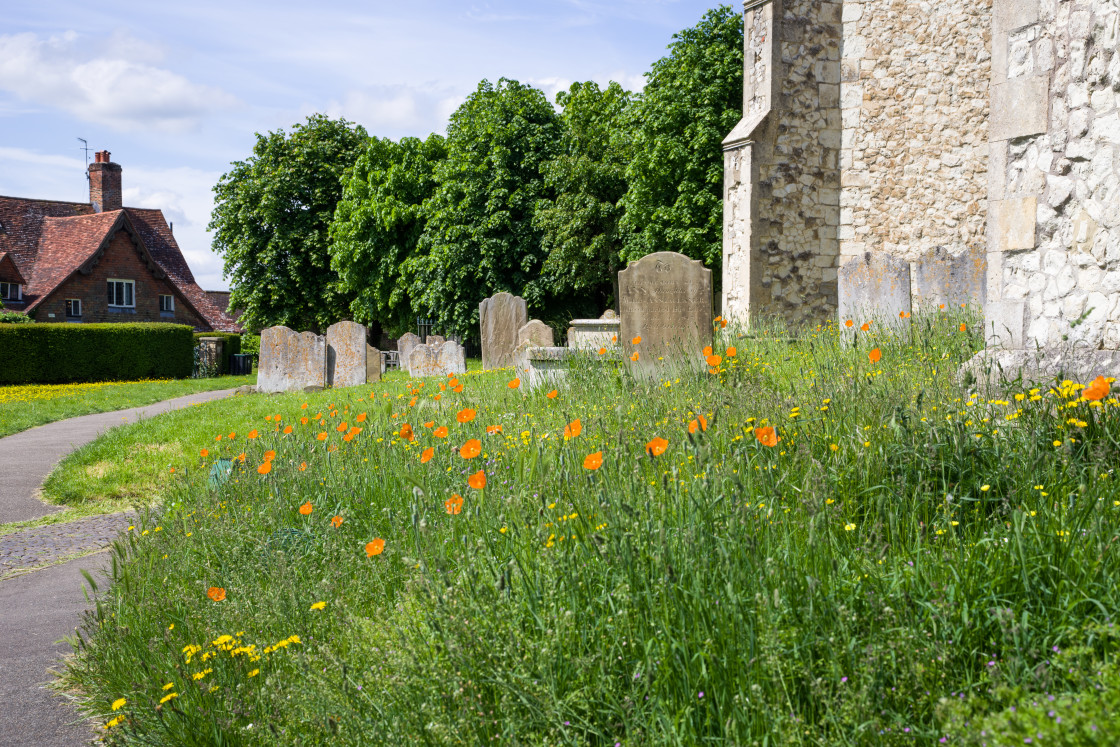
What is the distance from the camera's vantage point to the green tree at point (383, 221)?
98.6 ft

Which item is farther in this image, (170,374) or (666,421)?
(170,374)

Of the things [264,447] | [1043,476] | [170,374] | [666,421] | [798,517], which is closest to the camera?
[798,517]

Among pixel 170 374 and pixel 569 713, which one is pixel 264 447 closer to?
pixel 569 713

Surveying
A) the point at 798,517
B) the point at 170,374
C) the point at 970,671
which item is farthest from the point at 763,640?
the point at 170,374

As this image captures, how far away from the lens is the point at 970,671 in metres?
2.03

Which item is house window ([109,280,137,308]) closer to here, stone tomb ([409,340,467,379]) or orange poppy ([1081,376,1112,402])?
stone tomb ([409,340,467,379])

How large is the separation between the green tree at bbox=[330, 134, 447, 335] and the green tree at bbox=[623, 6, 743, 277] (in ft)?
32.6

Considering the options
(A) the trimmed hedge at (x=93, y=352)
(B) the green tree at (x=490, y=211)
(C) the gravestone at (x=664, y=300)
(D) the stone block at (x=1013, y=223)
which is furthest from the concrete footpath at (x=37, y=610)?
(B) the green tree at (x=490, y=211)

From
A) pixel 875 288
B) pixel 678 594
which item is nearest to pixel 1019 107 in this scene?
pixel 678 594

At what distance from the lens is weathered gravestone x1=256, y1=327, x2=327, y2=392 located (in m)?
17.4

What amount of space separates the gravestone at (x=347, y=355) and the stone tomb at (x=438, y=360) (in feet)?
5.12

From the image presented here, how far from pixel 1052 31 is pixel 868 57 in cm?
866

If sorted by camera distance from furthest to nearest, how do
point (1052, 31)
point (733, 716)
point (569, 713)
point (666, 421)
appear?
point (1052, 31) → point (666, 421) → point (569, 713) → point (733, 716)

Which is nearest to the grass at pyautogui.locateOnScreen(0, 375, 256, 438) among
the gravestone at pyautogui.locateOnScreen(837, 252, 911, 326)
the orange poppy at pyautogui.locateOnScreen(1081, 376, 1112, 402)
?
the gravestone at pyautogui.locateOnScreen(837, 252, 911, 326)
